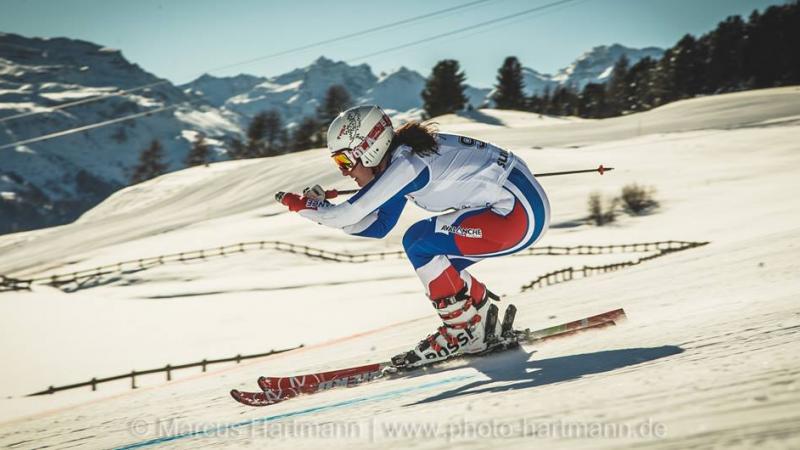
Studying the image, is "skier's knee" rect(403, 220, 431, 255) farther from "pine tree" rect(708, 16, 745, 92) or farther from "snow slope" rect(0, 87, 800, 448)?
"pine tree" rect(708, 16, 745, 92)

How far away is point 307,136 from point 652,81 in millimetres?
49729

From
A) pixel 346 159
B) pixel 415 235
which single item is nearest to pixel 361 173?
pixel 346 159

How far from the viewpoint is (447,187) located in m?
3.59

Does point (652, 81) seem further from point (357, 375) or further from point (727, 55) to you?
point (357, 375)

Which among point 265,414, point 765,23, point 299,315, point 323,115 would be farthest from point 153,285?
point 765,23

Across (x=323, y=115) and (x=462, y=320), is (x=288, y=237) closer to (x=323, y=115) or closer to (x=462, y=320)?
(x=462, y=320)

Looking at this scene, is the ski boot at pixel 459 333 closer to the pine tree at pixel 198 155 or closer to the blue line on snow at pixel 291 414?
the blue line on snow at pixel 291 414

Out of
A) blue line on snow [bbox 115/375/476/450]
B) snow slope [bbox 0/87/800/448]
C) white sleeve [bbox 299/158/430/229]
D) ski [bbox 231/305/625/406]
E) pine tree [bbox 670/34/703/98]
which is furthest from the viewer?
pine tree [bbox 670/34/703/98]

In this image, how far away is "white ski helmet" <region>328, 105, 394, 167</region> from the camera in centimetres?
364

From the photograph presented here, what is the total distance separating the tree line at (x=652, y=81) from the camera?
6331 centimetres

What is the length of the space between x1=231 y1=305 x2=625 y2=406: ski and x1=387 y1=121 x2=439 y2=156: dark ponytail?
146 cm

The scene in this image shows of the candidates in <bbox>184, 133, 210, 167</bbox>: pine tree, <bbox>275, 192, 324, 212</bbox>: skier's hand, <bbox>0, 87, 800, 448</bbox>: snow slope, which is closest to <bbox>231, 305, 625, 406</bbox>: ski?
<bbox>0, 87, 800, 448</bbox>: snow slope

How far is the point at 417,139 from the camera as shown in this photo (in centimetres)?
355

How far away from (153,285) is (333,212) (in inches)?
969
